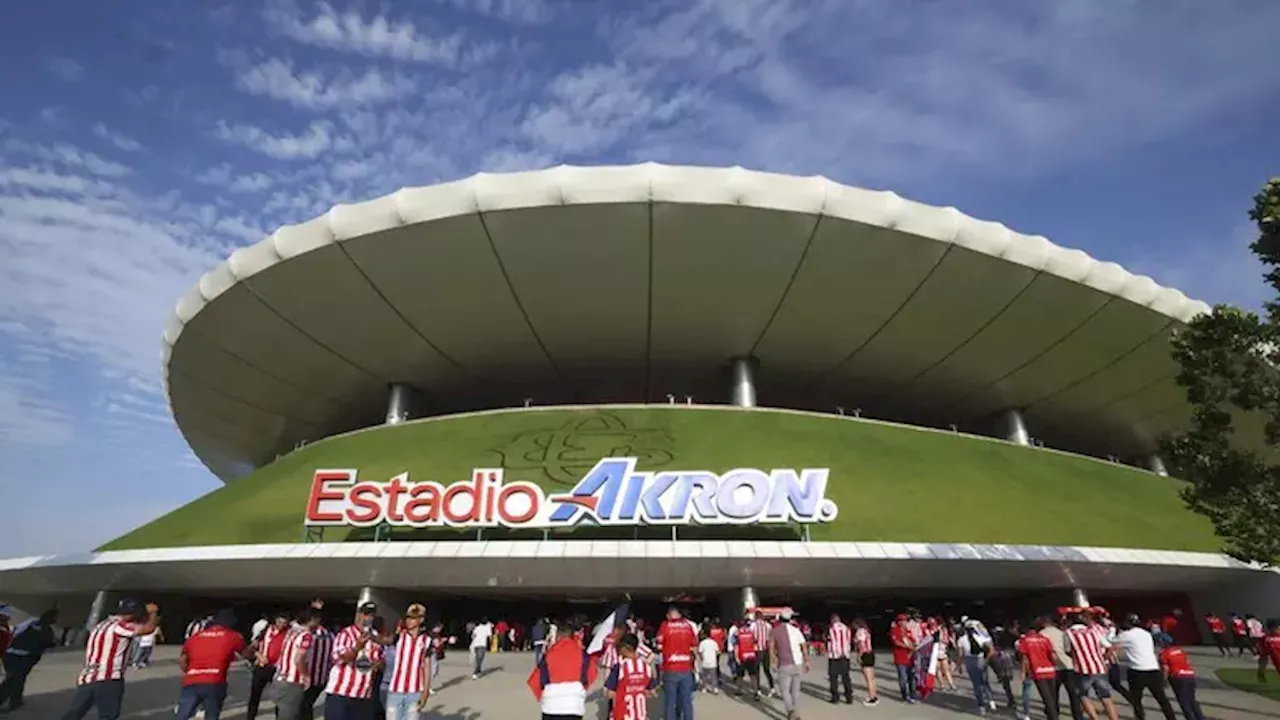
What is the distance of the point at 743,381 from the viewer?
31750 millimetres

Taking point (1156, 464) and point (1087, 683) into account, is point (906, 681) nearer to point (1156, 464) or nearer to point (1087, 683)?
A: point (1087, 683)

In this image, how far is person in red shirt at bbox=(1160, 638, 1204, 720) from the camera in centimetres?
934

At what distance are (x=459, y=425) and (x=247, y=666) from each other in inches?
499

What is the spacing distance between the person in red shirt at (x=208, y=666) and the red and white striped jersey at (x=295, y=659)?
24.3 inches

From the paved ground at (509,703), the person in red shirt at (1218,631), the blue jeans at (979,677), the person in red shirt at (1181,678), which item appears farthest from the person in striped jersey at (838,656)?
the person in red shirt at (1218,631)

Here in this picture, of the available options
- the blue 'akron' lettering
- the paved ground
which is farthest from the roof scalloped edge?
the paved ground

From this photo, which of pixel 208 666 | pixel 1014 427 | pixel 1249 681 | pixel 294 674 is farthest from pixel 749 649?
pixel 1014 427

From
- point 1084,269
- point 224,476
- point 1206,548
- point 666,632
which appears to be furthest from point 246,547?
point 224,476

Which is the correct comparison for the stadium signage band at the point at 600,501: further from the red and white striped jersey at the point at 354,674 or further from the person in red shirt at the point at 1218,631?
the red and white striped jersey at the point at 354,674

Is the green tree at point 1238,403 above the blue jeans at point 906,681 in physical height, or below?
above

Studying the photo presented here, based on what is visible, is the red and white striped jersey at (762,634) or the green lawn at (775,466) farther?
the green lawn at (775,466)

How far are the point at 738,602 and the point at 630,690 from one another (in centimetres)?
1745

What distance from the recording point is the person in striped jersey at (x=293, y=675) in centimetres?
782

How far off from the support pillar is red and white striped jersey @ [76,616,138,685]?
56.4ft
